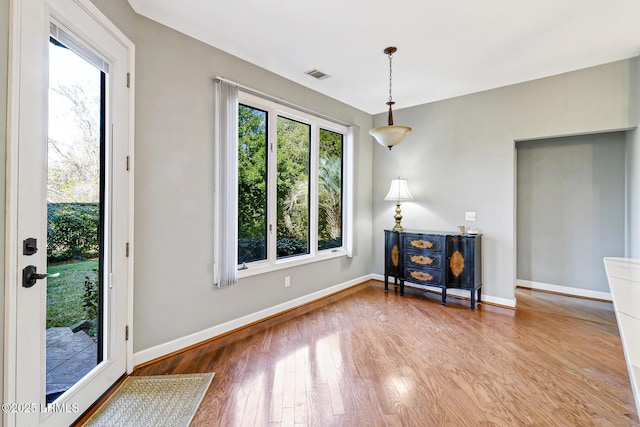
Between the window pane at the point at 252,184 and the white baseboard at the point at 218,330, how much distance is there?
0.62m

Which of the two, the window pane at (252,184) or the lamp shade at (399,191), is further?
the lamp shade at (399,191)

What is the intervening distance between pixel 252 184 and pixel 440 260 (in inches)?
102

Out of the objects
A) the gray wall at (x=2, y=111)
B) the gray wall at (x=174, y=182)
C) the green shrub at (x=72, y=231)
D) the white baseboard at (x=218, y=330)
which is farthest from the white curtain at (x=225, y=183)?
the gray wall at (x=2, y=111)

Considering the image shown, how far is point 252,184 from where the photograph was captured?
10.4ft

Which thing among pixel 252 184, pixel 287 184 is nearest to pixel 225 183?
pixel 252 184

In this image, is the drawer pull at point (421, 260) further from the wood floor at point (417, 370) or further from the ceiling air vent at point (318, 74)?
the ceiling air vent at point (318, 74)

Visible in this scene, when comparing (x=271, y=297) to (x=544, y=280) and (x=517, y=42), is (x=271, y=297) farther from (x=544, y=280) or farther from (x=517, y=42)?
(x=544, y=280)

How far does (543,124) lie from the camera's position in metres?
3.45

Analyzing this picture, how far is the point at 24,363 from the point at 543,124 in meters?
4.89

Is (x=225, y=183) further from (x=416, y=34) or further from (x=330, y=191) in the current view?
(x=416, y=34)

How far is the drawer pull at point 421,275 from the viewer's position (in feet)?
12.8

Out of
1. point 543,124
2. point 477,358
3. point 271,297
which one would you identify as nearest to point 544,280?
point 543,124

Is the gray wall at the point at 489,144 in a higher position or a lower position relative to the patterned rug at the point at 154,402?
higher

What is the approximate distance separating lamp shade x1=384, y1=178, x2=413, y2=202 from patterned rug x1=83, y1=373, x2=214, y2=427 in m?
3.29
